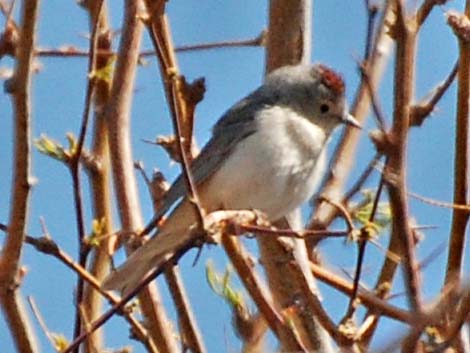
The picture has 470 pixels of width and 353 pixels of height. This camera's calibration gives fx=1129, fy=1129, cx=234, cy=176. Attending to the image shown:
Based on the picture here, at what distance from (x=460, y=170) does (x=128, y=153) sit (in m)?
1.07

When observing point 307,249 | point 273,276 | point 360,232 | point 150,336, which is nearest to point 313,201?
point 307,249

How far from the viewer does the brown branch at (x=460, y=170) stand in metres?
1.99

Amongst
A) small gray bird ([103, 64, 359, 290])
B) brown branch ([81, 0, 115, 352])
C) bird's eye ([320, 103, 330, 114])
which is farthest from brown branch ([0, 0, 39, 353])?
bird's eye ([320, 103, 330, 114])

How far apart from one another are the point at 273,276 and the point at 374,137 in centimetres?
139

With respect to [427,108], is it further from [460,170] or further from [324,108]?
[324,108]

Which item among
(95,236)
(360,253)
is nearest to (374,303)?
(360,253)

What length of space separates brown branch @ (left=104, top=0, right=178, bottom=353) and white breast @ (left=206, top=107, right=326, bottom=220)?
1.70 feet

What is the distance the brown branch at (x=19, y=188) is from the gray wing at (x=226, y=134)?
1200 millimetres

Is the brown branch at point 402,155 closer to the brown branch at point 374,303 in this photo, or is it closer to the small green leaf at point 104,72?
the brown branch at point 374,303

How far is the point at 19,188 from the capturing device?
2045 mm

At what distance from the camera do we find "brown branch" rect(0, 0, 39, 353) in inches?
77.2

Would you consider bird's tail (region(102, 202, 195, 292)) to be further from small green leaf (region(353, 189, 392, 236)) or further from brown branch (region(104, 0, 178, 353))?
small green leaf (region(353, 189, 392, 236))

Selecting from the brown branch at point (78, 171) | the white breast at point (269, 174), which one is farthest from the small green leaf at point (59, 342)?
the white breast at point (269, 174)

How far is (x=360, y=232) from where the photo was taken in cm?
189
